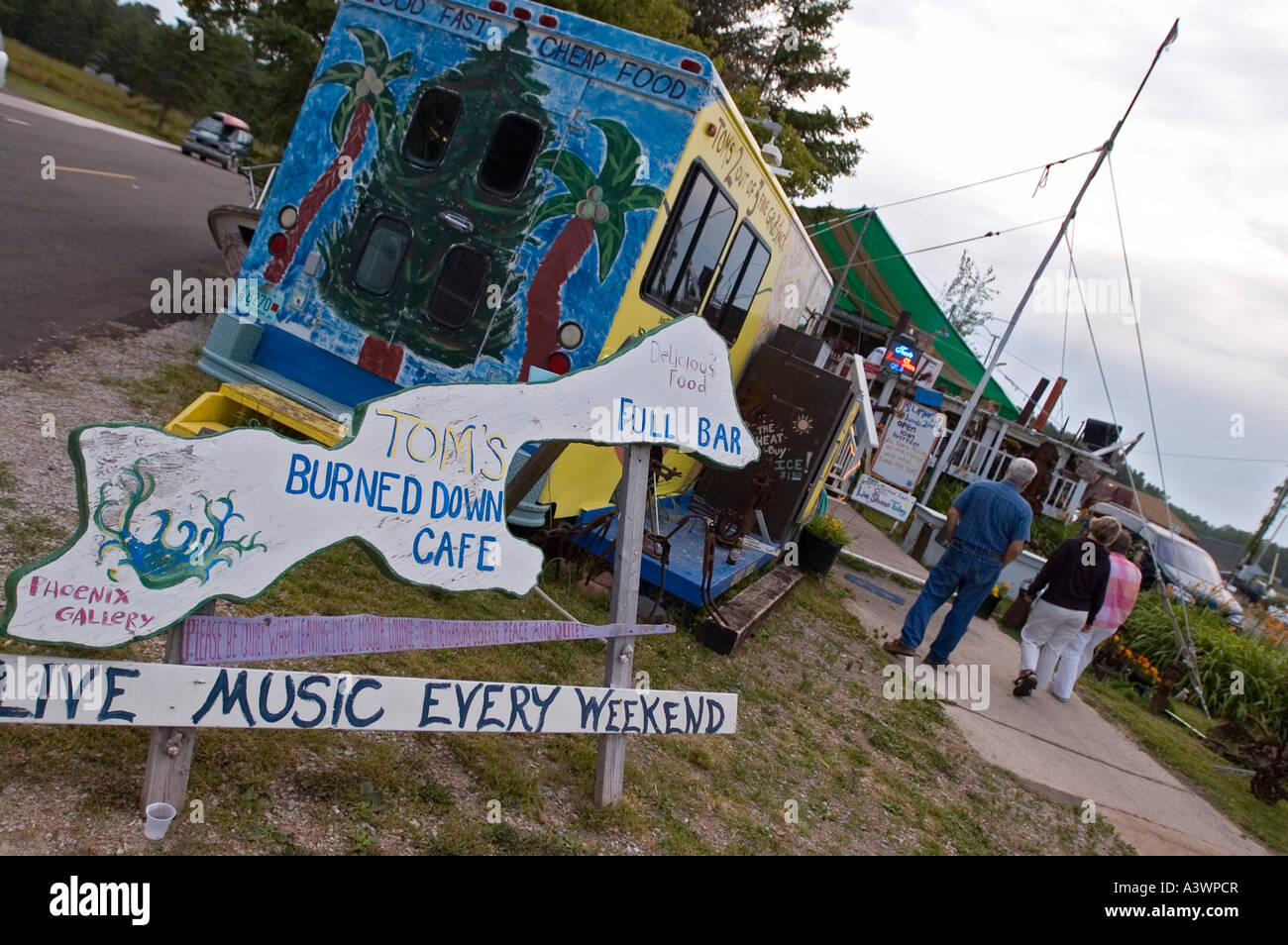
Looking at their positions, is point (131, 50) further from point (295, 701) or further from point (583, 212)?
point (295, 701)

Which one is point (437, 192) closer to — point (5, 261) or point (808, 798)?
point (808, 798)

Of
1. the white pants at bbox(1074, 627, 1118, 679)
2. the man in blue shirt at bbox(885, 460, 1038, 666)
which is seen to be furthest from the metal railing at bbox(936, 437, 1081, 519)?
the man in blue shirt at bbox(885, 460, 1038, 666)

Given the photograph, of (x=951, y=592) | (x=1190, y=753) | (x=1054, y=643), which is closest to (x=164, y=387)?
(x=951, y=592)

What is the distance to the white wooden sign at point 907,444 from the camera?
1261 centimetres

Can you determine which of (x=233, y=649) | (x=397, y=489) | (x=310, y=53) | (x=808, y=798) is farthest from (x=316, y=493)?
(x=310, y=53)

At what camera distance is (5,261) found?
8477 millimetres

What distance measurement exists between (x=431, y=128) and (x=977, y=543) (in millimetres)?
5103

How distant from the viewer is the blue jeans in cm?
719

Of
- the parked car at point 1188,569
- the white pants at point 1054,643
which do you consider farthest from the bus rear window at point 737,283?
the parked car at point 1188,569

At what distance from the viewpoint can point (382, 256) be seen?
18.9 ft

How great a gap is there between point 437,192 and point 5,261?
550cm

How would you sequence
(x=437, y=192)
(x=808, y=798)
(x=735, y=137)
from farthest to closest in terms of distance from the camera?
(x=735, y=137) < (x=437, y=192) < (x=808, y=798)

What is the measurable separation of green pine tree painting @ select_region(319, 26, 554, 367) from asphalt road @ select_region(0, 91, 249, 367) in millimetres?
2581

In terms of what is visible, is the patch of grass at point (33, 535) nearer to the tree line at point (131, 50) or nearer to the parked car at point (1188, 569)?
the parked car at point (1188, 569)
